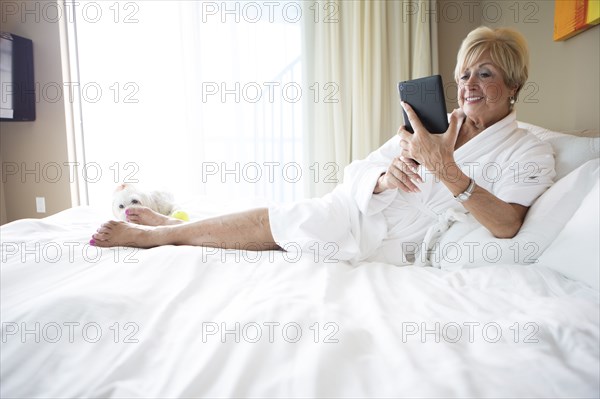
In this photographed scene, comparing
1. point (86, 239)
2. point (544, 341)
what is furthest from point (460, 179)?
point (86, 239)

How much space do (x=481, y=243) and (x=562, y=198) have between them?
240 mm

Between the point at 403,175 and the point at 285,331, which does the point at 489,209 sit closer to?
the point at 403,175

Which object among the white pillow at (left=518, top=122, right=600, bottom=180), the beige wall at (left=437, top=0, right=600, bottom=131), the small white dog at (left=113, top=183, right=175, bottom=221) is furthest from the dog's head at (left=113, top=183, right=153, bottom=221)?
the beige wall at (left=437, top=0, right=600, bottom=131)

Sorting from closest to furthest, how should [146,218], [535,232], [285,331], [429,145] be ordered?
[285,331] → [535,232] → [429,145] → [146,218]

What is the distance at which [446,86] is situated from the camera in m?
2.88

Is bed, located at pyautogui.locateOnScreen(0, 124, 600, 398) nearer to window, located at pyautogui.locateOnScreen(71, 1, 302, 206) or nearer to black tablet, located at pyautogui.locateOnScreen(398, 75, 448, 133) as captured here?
black tablet, located at pyautogui.locateOnScreen(398, 75, 448, 133)

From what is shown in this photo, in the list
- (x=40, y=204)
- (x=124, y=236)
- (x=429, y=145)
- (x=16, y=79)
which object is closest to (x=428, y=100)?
(x=429, y=145)

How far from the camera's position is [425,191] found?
51.6 inches

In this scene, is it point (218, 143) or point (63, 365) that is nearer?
point (63, 365)

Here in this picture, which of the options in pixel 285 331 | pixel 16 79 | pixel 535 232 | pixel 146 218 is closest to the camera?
pixel 285 331

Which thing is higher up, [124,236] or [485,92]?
[485,92]

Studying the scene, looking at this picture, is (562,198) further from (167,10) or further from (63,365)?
(167,10)

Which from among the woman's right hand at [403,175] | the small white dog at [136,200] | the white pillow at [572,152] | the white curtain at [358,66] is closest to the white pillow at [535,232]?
the white pillow at [572,152]

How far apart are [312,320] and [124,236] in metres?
0.79
